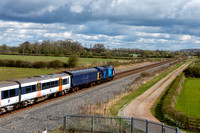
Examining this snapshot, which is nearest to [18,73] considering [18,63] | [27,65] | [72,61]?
[27,65]

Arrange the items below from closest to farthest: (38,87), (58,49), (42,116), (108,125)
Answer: (108,125)
(42,116)
(38,87)
(58,49)

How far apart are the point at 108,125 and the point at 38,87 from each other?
11.9 meters

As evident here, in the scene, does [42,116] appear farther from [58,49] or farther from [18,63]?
[58,49]

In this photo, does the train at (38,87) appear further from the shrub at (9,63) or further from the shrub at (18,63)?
the shrub at (9,63)

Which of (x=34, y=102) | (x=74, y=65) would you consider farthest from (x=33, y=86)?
(x=74, y=65)

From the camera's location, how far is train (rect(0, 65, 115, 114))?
804 inches

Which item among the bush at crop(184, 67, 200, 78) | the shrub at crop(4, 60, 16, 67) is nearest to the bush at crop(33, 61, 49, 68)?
the shrub at crop(4, 60, 16, 67)

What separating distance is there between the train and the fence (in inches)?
290

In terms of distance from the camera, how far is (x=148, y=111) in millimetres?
23016

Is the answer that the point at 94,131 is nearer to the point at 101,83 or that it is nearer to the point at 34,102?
the point at 34,102

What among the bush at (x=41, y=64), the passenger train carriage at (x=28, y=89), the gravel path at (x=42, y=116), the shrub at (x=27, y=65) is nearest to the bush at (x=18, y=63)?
the shrub at (x=27, y=65)

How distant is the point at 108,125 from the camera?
1546 cm

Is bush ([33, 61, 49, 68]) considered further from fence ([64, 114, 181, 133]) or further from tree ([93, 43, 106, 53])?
tree ([93, 43, 106, 53])

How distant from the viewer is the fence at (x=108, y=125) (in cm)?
1480
